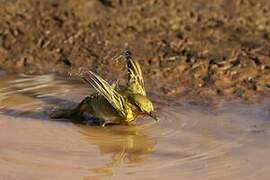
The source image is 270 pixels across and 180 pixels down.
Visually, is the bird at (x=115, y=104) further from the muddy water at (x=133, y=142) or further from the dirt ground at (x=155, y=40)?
the dirt ground at (x=155, y=40)

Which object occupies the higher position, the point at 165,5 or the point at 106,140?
the point at 165,5

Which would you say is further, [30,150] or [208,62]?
[208,62]

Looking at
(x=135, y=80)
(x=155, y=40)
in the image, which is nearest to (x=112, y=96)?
(x=135, y=80)

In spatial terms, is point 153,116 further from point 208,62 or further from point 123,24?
point 123,24

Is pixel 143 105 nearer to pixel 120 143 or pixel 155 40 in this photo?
pixel 120 143

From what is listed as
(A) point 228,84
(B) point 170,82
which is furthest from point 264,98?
(B) point 170,82

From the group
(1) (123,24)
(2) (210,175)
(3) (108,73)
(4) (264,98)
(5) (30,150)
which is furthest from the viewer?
(1) (123,24)

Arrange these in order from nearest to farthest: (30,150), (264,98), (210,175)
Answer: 1. (210,175)
2. (30,150)
3. (264,98)

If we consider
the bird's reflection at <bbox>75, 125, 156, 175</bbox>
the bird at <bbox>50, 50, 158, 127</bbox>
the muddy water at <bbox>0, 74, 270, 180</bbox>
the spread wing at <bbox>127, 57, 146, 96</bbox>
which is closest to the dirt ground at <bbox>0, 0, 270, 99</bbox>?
the muddy water at <bbox>0, 74, 270, 180</bbox>
